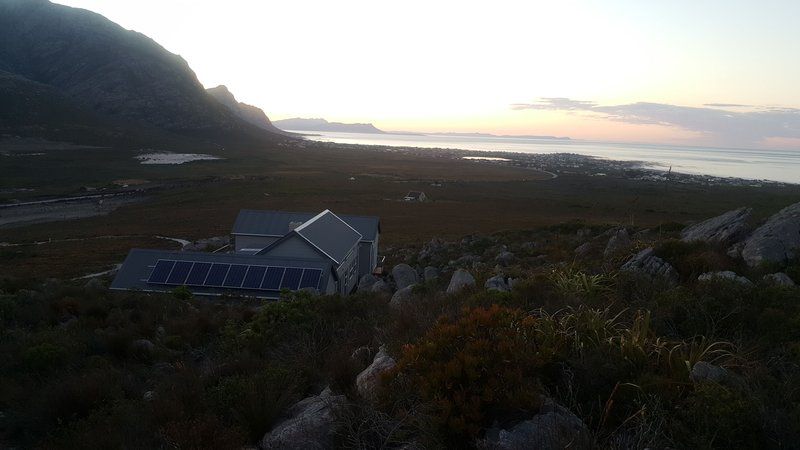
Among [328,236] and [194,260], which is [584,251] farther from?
[194,260]

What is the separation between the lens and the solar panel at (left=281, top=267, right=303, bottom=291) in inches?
709

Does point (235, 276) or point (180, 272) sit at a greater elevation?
point (180, 272)

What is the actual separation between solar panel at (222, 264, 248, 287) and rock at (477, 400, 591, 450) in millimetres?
15411

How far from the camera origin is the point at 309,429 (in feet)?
15.4

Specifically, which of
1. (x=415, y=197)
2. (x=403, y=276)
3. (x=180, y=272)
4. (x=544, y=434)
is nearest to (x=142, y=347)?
(x=544, y=434)

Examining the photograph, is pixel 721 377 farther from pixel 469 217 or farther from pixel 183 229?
pixel 469 217

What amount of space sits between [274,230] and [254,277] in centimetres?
906

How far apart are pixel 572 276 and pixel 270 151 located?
175760 mm

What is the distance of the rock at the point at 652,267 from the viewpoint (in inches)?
361

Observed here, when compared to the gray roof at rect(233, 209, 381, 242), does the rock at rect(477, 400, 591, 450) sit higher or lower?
higher

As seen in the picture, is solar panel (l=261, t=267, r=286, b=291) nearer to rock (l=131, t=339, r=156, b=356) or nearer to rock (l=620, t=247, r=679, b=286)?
rock (l=131, t=339, r=156, b=356)

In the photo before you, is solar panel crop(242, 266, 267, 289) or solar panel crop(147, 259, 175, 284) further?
solar panel crop(147, 259, 175, 284)

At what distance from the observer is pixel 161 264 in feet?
61.2

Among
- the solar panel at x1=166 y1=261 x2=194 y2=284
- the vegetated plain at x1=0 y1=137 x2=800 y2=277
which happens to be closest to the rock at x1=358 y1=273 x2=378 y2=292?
the solar panel at x1=166 y1=261 x2=194 y2=284
